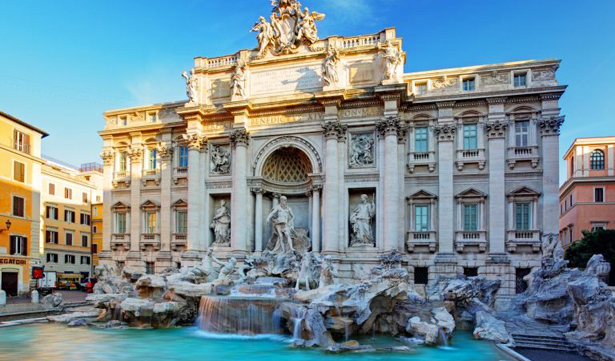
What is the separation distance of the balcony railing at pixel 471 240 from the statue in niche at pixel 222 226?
12259mm

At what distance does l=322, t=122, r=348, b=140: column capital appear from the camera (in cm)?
2322

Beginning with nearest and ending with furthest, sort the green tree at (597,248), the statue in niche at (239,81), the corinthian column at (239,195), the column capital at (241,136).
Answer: the corinthian column at (239,195) → the column capital at (241,136) → the statue in niche at (239,81) → the green tree at (597,248)

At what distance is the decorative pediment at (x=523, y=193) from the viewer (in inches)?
846

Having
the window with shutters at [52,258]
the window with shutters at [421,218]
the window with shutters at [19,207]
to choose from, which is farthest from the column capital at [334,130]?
the window with shutters at [52,258]

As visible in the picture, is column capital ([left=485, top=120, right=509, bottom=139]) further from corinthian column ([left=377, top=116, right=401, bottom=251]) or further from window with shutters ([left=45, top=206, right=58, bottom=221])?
window with shutters ([left=45, top=206, right=58, bottom=221])

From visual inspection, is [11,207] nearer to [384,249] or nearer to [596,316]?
[384,249]

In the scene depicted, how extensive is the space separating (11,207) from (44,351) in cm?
1880

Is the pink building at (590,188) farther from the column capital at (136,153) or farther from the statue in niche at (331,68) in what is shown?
the column capital at (136,153)

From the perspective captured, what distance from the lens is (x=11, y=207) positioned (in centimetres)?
2853

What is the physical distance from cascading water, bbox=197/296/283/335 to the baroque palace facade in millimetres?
6271

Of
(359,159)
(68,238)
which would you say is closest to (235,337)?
(359,159)

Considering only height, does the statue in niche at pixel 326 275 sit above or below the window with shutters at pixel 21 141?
below

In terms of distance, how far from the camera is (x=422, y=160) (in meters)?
23.1

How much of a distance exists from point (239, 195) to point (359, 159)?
22.2ft
